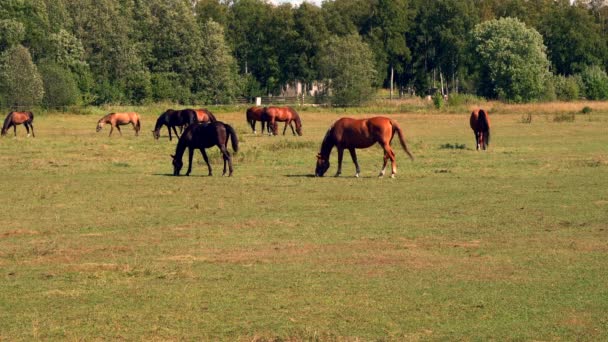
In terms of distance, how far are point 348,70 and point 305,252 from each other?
75.6m

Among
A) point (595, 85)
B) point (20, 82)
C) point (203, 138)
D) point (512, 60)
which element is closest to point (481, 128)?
point (203, 138)

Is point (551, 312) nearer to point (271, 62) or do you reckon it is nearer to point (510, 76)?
point (510, 76)

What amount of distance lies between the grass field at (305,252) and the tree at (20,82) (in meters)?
42.3

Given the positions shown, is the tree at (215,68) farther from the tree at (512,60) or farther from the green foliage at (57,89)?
the tree at (512,60)

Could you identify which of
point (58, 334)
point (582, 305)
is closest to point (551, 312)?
point (582, 305)

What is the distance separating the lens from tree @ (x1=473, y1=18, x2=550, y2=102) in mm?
88625

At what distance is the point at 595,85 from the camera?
299 ft

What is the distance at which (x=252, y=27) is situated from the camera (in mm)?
111812

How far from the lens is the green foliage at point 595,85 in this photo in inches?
3590

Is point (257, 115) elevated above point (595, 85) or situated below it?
below

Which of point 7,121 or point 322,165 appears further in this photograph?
point 7,121

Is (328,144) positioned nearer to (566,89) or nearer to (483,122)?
(483,122)

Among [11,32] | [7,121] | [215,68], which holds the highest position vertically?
[11,32]

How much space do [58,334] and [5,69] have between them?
65339mm
